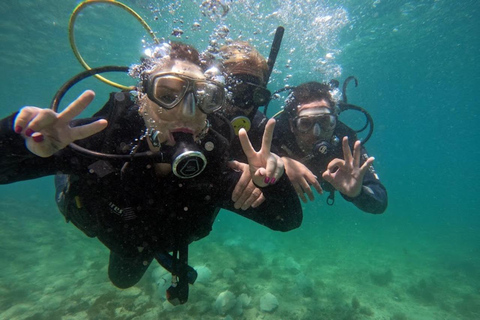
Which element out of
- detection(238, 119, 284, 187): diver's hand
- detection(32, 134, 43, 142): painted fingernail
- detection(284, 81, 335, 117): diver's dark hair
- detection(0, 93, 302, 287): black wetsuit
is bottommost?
detection(0, 93, 302, 287): black wetsuit

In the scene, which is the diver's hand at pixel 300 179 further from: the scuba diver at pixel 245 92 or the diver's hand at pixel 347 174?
the scuba diver at pixel 245 92

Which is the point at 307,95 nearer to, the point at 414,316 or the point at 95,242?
the point at 414,316

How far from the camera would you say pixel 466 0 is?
58.0 feet

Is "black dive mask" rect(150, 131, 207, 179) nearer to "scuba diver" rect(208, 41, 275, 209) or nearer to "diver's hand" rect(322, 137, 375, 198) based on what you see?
"scuba diver" rect(208, 41, 275, 209)

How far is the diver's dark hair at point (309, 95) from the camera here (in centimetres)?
590

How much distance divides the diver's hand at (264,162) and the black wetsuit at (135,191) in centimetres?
13

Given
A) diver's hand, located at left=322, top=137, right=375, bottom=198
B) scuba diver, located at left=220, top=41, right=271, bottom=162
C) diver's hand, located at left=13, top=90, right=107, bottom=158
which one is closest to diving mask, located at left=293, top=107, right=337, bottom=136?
scuba diver, located at left=220, top=41, right=271, bottom=162

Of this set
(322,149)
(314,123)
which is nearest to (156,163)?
(322,149)

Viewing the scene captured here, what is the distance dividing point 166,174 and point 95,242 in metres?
15.1

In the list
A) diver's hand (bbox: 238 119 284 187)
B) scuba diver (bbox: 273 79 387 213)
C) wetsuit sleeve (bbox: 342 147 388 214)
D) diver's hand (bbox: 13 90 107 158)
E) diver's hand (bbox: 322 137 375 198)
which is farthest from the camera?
scuba diver (bbox: 273 79 387 213)

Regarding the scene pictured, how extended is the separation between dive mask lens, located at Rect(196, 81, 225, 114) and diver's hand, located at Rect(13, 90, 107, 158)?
104 centimetres

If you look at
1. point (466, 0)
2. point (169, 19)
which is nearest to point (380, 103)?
point (466, 0)

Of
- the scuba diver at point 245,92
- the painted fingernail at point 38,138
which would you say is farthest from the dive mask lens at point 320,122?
the painted fingernail at point 38,138

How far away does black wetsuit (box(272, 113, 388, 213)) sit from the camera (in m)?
4.82
